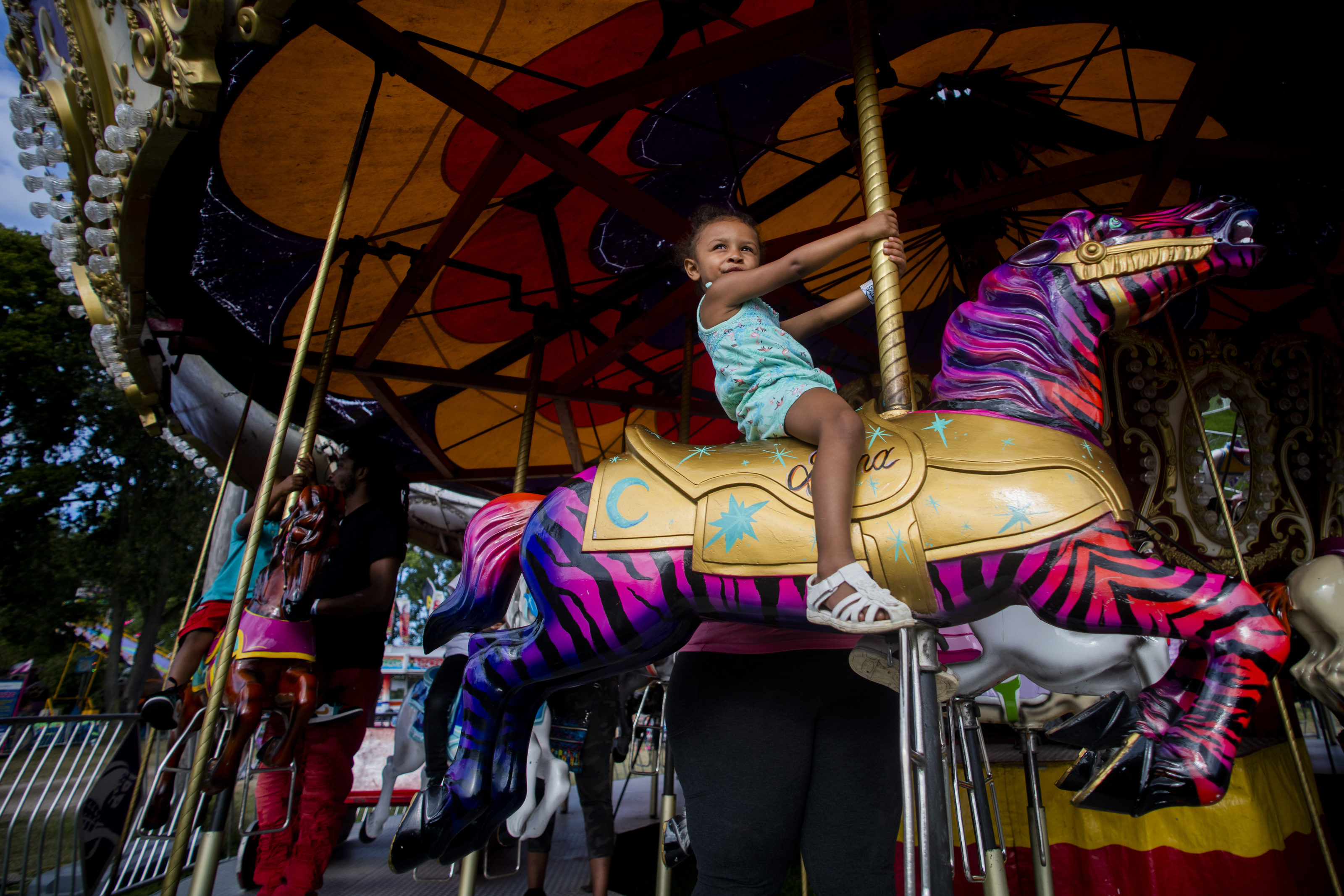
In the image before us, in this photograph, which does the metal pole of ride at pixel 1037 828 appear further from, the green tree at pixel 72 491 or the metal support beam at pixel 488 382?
the green tree at pixel 72 491

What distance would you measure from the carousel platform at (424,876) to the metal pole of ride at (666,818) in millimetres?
685

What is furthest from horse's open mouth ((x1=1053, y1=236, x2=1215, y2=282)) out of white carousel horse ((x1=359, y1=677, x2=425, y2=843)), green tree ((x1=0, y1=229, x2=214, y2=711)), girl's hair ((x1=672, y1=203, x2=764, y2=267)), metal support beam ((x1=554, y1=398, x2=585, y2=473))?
green tree ((x1=0, y1=229, x2=214, y2=711))

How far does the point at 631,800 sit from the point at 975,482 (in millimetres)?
7412

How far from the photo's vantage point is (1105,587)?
4.17 ft

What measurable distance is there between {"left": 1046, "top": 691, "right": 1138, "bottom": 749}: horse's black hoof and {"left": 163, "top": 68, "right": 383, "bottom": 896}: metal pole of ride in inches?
71.4

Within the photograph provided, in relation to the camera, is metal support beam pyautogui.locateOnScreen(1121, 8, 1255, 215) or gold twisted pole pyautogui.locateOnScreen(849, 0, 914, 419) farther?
metal support beam pyautogui.locateOnScreen(1121, 8, 1255, 215)

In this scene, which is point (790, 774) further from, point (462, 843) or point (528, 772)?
point (528, 772)

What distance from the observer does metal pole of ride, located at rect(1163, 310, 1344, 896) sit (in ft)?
8.48

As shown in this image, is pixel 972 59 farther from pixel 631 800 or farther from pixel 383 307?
pixel 631 800

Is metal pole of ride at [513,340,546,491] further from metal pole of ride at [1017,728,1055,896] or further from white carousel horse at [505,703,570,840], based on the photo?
metal pole of ride at [1017,728,1055,896]

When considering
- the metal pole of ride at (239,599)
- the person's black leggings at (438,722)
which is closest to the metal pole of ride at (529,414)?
the person's black leggings at (438,722)

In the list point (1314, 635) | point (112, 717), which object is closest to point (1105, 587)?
point (1314, 635)

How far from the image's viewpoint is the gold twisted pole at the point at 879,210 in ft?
5.52

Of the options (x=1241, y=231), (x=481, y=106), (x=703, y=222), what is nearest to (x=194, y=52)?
(x=481, y=106)
